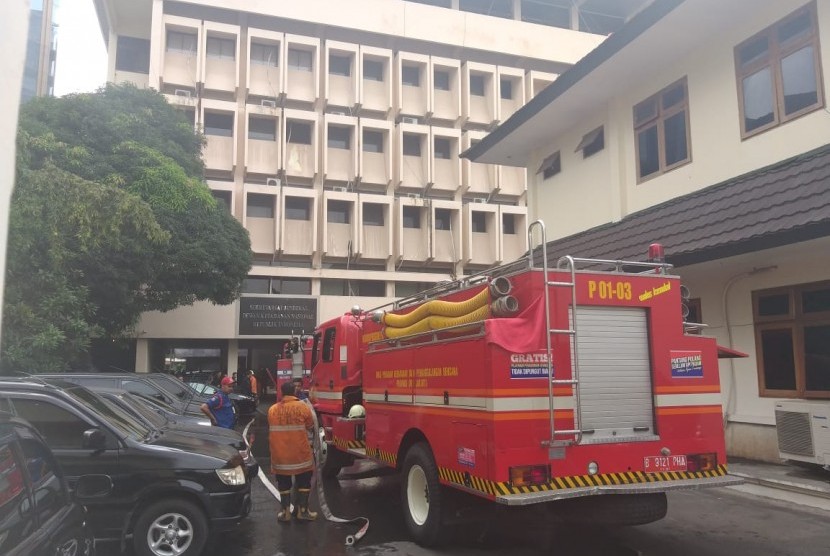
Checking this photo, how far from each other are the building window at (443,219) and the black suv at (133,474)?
2774 cm

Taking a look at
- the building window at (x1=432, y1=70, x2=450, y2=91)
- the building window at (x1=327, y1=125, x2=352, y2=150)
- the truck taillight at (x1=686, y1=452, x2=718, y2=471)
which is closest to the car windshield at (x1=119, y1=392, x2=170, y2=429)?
the truck taillight at (x1=686, y1=452, x2=718, y2=471)

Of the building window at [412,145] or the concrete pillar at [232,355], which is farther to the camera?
the building window at [412,145]

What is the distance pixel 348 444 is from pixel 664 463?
468 centimetres

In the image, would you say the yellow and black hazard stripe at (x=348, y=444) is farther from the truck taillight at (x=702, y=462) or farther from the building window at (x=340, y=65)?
the building window at (x=340, y=65)

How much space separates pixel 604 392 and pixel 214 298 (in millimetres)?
20955

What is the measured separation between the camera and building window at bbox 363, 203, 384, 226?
31844mm

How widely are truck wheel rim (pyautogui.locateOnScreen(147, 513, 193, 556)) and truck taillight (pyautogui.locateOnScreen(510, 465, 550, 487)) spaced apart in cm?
300

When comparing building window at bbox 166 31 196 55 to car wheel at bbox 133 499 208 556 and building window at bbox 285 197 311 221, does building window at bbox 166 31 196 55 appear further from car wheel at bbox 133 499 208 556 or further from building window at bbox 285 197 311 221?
car wheel at bbox 133 499 208 556

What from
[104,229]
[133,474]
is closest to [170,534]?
[133,474]

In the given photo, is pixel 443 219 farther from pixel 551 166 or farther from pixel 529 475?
pixel 529 475

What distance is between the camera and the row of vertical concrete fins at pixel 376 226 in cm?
2973

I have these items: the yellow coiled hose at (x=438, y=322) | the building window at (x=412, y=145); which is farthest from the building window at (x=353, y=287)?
the yellow coiled hose at (x=438, y=322)

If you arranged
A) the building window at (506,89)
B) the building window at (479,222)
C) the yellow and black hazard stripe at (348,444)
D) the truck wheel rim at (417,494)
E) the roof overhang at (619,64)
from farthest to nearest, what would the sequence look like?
the building window at (506,89)
the building window at (479,222)
the roof overhang at (619,64)
the yellow and black hazard stripe at (348,444)
the truck wheel rim at (417,494)

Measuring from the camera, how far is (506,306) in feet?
17.6
